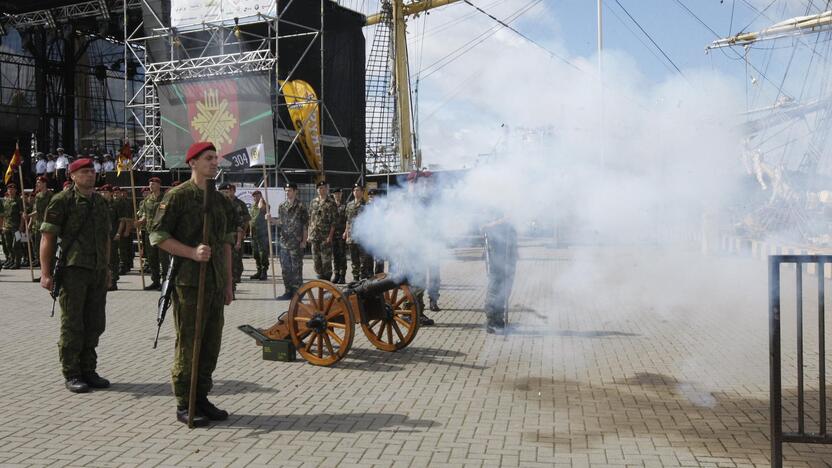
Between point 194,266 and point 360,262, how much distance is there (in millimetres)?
8251

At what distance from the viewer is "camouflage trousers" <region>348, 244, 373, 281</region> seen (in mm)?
12109

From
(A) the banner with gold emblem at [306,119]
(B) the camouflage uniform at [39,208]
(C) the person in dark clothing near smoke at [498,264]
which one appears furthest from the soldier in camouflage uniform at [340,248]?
(A) the banner with gold emblem at [306,119]

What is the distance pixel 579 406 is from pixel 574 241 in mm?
15462

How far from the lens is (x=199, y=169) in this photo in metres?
4.91

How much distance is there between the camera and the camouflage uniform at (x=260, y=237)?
14.9 metres

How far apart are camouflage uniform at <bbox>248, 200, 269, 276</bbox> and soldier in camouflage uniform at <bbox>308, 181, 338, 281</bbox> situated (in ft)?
7.39

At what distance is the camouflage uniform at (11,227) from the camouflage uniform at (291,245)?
9.11 meters

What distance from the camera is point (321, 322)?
6.72 metres

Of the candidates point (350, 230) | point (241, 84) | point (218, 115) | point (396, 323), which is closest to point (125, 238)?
point (218, 115)

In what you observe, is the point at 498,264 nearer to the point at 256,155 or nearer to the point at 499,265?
the point at 499,265

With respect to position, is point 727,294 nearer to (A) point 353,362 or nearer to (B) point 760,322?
(B) point 760,322

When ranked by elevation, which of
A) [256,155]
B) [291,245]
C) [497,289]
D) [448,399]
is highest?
[256,155]

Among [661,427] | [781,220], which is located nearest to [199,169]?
[661,427]

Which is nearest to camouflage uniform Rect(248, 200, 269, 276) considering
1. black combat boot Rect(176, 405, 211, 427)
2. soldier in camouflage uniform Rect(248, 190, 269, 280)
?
soldier in camouflage uniform Rect(248, 190, 269, 280)
